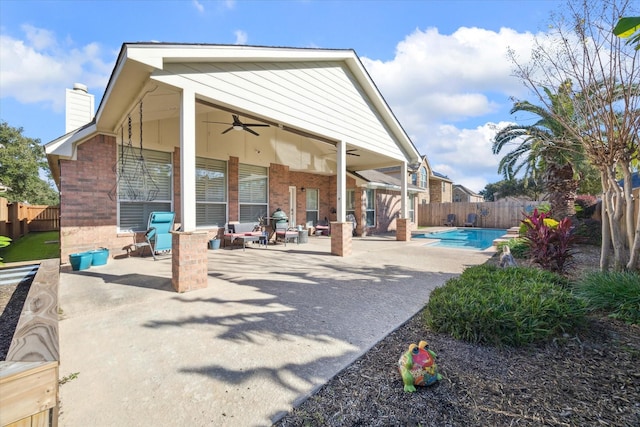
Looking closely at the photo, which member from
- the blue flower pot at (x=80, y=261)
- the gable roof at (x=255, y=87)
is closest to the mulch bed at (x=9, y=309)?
the blue flower pot at (x=80, y=261)

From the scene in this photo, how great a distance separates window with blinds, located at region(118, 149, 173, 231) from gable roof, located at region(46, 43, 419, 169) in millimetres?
1116

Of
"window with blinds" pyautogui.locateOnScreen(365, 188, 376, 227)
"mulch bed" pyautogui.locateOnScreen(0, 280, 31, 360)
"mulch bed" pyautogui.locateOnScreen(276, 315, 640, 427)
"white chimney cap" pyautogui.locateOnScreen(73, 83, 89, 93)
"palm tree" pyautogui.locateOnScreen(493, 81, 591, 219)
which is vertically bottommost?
"mulch bed" pyautogui.locateOnScreen(276, 315, 640, 427)

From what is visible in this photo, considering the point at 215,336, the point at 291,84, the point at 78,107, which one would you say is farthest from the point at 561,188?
the point at 78,107

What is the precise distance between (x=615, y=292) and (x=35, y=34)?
15878 millimetres

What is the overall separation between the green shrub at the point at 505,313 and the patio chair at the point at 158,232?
667 centimetres

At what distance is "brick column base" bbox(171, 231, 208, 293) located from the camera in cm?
477

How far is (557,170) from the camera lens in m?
11.9

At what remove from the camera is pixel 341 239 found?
8523 millimetres

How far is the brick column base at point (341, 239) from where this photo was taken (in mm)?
8523

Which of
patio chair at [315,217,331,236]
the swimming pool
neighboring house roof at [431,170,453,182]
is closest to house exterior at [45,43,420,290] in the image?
the swimming pool

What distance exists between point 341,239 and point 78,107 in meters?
8.92

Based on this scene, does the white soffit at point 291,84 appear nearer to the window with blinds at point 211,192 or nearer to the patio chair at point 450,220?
the window with blinds at point 211,192

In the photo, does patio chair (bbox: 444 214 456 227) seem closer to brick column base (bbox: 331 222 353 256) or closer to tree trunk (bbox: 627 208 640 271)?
brick column base (bbox: 331 222 353 256)

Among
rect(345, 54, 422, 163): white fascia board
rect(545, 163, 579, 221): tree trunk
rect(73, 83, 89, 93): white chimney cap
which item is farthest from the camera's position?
rect(545, 163, 579, 221): tree trunk
